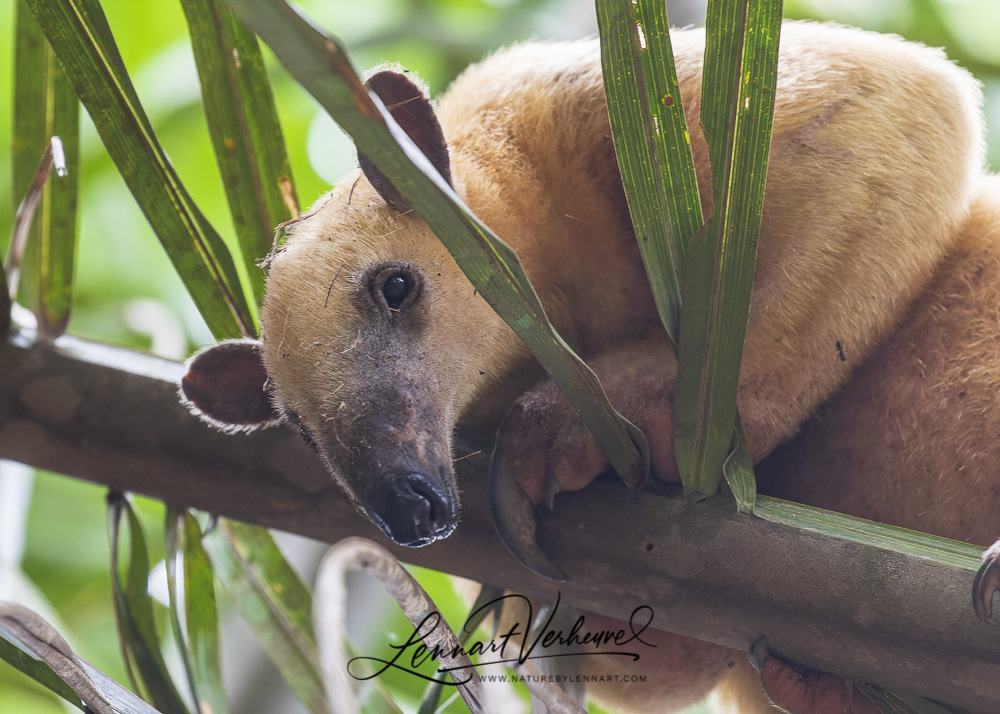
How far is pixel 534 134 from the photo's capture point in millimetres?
1681

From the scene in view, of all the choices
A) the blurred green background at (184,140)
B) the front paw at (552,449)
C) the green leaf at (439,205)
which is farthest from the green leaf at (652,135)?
the blurred green background at (184,140)

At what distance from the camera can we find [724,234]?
975 mm

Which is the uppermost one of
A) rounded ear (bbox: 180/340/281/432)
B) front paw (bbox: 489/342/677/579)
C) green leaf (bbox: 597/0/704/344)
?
green leaf (bbox: 597/0/704/344)

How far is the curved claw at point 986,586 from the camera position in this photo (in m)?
0.96

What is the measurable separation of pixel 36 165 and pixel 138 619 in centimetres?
84

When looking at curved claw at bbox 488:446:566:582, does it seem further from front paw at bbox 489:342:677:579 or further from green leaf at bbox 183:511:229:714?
green leaf at bbox 183:511:229:714

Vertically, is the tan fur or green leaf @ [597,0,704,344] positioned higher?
green leaf @ [597,0,704,344]

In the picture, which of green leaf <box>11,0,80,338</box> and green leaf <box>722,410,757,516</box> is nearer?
green leaf <box>722,410,757,516</box>

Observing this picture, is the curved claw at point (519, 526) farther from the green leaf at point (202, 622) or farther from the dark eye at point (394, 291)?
the green leaf at point (202, 622)

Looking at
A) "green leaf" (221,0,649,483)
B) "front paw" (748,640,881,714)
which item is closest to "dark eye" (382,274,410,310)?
"green leaf" (221,0,649,483)

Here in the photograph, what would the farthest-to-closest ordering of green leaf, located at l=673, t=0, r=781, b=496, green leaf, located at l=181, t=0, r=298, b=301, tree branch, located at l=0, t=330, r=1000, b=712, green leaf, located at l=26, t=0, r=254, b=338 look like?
green leaf, located at l=181, t=0, r=298, b=301 < green leaf, located at l=26, t=0, r=254, b=338 < tree branch, located at l=0, t=330, r=1000, b=712 < green leaf, located at l=673, t=0, r=781, b=496

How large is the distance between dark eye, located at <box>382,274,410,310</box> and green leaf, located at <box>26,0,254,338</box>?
0.86 feet

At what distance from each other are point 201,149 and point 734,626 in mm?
3613

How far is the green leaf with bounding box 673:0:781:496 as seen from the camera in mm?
905
